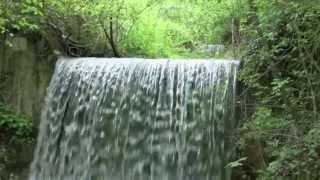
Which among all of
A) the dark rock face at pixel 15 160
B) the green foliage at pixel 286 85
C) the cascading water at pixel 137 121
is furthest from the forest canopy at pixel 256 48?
the dark rock face at pixel 15 160

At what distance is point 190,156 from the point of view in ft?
21.6

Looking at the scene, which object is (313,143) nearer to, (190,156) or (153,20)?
(190,156)

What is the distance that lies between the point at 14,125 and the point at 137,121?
1712 millimetres

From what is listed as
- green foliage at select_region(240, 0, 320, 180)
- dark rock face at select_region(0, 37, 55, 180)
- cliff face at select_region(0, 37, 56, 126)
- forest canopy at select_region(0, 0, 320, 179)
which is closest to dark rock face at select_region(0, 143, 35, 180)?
dark rock face at select_region(0, 37, 55, 180)

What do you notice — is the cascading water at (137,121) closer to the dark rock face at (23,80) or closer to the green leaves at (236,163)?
the dark rock face at (23,80)

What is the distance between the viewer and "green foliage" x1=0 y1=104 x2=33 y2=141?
745 centimetres

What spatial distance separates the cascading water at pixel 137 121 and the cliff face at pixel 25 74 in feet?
0.66

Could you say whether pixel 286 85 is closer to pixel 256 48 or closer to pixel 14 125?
pixel 256 48

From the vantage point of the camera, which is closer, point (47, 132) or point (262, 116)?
point (262, 116)

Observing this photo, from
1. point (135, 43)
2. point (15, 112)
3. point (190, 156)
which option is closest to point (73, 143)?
point (15, 112)

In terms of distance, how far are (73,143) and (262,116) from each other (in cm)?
269

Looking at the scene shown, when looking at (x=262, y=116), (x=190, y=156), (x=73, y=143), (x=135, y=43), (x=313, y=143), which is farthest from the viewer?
(x=135, y=43)

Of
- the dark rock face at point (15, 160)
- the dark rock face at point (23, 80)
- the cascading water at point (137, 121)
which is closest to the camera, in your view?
the cascading water at point (137, 121)

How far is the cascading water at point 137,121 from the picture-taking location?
6598 millimetres
